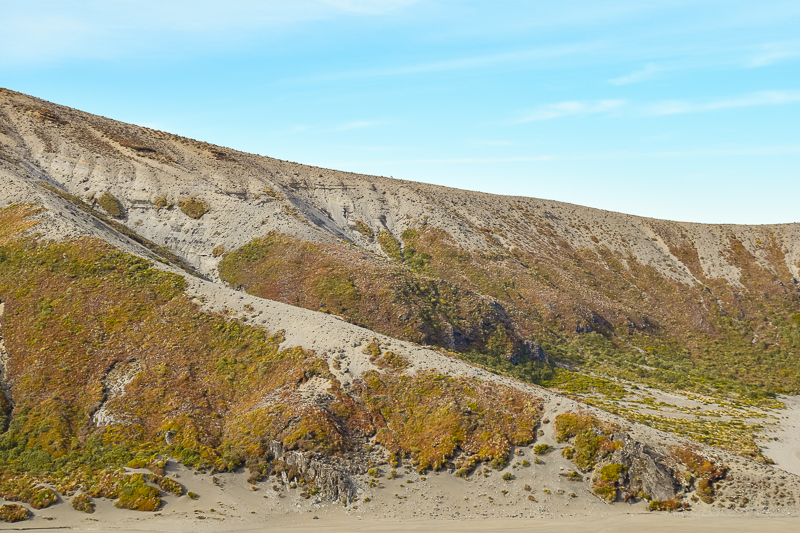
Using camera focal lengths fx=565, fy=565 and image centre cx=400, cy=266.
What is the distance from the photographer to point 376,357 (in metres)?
42.2

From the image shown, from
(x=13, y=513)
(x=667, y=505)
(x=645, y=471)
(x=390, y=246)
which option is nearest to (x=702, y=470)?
(x=645, y=471)

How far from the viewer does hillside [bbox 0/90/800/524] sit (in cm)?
3272

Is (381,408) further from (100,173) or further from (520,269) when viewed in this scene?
(100,173)

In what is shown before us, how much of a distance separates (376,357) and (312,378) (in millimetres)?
5150

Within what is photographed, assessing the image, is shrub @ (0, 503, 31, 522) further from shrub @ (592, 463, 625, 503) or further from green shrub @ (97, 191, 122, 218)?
green shrub @ (97, 191, 122, 218)

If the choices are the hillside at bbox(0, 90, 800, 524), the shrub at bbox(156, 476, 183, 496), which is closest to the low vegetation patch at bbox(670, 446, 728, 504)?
the hillside at bbox(0, 90, 800, 524)

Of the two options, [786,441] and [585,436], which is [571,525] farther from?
[786,441]

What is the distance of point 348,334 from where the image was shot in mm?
44688

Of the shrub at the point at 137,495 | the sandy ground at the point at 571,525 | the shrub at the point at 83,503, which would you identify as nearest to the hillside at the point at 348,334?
the shrub at the point at 137,495

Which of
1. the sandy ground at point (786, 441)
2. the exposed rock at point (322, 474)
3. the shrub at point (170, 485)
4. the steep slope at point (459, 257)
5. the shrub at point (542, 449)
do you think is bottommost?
the shrub at point (170, 485)

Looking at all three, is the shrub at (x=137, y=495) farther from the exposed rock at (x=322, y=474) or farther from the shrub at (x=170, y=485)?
the exposed rock at (x=322, y=474)

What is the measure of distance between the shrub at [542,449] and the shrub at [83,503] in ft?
79.5

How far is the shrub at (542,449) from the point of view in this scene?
33.6 m

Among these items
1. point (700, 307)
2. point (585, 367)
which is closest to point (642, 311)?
point (700, 307)
